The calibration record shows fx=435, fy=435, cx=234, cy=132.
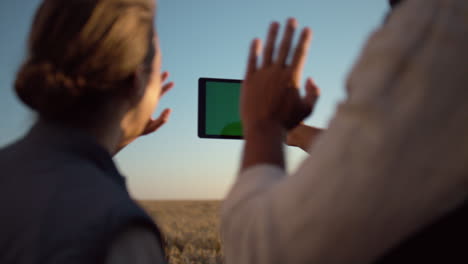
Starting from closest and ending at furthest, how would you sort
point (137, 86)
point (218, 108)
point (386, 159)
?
1. point (386, 159)
2. point (137, 86)
3. point (218, 108)

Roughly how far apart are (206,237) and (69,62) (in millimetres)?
14153

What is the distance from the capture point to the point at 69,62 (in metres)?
1.30

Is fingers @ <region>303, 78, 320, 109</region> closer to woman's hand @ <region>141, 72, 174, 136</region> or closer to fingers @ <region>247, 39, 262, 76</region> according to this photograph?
fingers @ <region>247, 39, 262, 76</region>

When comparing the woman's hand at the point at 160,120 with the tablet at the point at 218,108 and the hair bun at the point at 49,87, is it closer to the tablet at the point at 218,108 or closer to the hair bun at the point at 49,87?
the tablet at the point at 218,108

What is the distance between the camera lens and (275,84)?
3.79ft

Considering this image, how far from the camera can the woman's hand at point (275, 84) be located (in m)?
1.13

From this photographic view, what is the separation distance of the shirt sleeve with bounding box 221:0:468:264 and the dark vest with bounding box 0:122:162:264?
0.46 meters

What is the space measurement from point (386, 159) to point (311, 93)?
61 centimetres

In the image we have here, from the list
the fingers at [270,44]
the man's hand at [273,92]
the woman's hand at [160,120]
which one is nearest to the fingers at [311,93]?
the man's hand at [273,92]

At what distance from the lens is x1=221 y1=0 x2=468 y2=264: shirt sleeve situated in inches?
31.2

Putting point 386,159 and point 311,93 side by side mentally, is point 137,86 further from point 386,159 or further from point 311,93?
point 386,159

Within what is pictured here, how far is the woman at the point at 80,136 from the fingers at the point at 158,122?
0.72 metres

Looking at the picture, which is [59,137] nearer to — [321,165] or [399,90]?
[321,165]

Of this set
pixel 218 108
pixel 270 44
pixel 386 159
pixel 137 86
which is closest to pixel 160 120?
pixel 218 108
